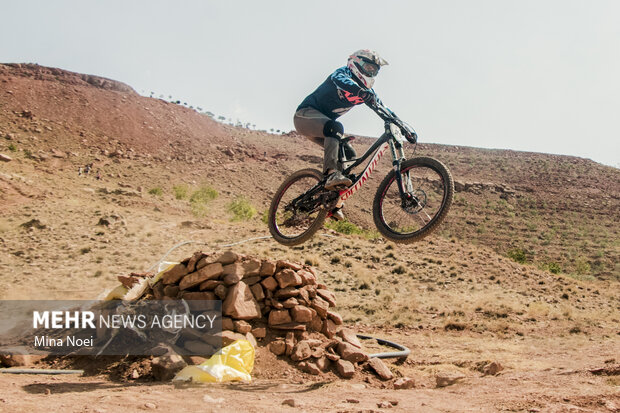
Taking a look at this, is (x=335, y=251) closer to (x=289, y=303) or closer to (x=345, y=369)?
(x=289, y=303)

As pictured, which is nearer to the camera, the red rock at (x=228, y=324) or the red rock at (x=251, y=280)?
the red rock at (x=228, y=324)

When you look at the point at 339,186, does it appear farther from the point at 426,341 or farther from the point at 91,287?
the point at 91,287

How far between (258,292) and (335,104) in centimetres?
471

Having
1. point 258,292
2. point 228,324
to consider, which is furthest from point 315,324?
point 228,324

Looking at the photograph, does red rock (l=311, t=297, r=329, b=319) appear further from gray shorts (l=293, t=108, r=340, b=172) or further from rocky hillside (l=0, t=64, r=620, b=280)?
rocky hillside (l=0, t=64, r=620, b=280)

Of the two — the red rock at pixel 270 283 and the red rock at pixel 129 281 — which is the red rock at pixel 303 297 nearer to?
the red rock at pixel 270 283

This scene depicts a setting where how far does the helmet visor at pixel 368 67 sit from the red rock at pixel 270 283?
5.39 metres

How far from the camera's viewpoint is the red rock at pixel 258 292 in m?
11.3

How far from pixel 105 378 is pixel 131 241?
16.4 meters

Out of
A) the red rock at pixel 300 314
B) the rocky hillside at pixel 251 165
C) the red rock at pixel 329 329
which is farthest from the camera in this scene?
the rocky hillside at pixel 251 165

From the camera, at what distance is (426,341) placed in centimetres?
1702

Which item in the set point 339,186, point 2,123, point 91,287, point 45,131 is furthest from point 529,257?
point 2,123

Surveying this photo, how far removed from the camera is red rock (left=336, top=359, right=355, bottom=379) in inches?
392

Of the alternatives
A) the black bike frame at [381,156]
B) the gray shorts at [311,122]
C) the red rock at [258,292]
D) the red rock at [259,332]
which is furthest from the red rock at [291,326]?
the gray shorts at [311,122]
